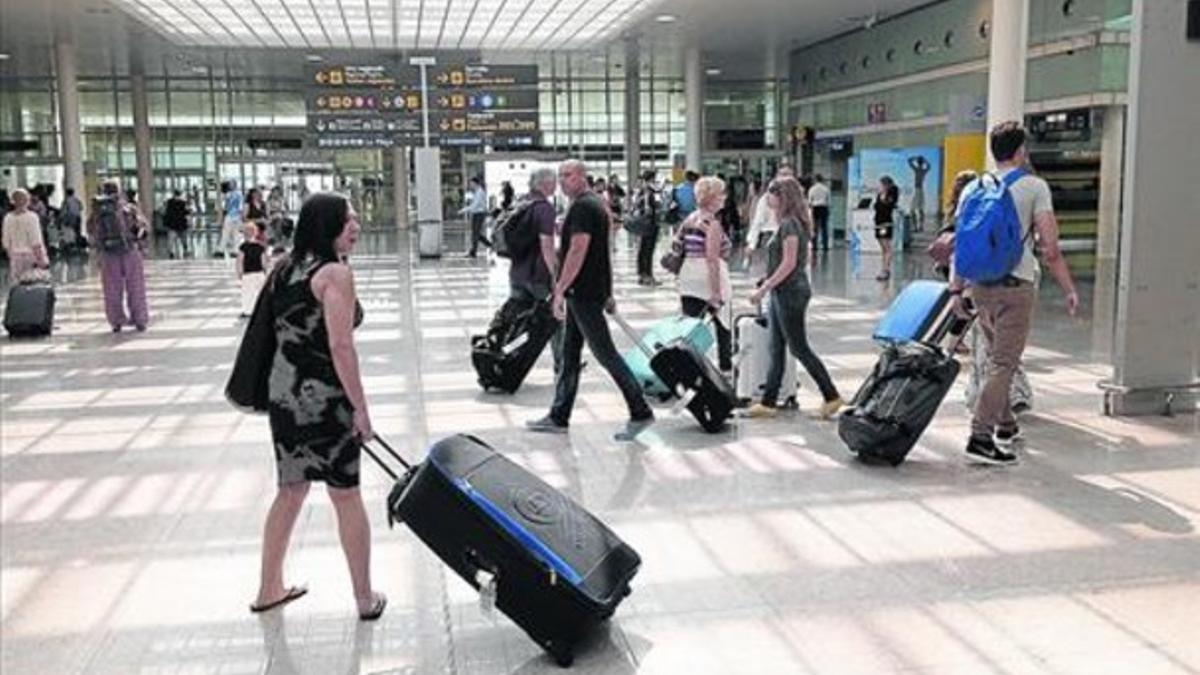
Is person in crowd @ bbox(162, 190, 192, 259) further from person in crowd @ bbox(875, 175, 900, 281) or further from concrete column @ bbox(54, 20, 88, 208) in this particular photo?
person in crowd @ bbox(875, 175, 900, 281)

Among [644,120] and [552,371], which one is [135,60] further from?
[552,371]

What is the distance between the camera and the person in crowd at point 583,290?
6688mm

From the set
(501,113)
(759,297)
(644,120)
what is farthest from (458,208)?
(759,297)

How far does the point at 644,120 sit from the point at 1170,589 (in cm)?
3954

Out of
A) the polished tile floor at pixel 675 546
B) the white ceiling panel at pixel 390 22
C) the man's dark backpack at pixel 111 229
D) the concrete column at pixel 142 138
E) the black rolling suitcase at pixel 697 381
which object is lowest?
the polished tile floor at pixel 675 546

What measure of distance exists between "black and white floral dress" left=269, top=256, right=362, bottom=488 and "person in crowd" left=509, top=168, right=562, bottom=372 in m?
4.22

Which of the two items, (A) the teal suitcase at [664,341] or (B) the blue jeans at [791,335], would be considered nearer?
(B) the blue jeans at [791,335]

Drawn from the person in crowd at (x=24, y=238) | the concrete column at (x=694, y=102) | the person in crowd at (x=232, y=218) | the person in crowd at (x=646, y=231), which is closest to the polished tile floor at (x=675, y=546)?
the person in crowd at (x=24, y=238)

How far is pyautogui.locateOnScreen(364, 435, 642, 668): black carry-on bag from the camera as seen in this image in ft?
12.0

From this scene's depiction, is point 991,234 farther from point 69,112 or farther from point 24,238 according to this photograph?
point 69,112

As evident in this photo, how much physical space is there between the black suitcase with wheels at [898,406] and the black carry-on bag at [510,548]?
2.72 meters

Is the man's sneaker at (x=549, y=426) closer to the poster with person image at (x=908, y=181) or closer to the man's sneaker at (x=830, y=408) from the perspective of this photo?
the man's sneaker at (x=830, y=408)

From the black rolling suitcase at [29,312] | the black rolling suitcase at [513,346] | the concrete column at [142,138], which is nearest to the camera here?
the black rolling suitcase at [513,346]

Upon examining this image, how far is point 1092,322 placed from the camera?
40.3 feet
